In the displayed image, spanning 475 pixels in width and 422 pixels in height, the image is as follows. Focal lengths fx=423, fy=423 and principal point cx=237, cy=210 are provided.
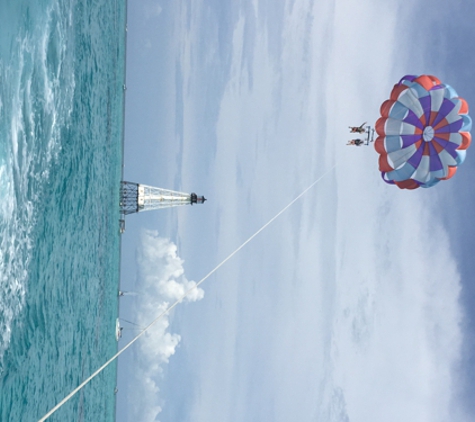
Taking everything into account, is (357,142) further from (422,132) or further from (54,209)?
(54,209)

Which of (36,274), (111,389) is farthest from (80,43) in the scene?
(111,389)

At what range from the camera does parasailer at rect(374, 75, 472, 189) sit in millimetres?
26266

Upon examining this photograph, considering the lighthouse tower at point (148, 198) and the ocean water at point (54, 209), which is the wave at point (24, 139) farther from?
the lighthouse tower at point (148, 198)

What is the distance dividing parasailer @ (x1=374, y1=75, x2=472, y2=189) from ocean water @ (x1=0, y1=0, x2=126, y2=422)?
22.3m

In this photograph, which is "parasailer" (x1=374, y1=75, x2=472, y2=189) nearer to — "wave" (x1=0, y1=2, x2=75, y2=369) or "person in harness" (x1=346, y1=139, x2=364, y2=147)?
"person in harness" (x1=346, y1=139, x2=364, y2=147)

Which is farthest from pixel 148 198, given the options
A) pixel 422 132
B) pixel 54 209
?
pixel 422 132

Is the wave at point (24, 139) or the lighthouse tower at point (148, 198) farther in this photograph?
the lighthouse tower at point (148, 198)

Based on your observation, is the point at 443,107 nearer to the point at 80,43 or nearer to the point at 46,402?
the point at 46,402

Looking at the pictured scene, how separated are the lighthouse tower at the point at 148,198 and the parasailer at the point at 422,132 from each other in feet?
137

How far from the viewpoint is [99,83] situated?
170 feet

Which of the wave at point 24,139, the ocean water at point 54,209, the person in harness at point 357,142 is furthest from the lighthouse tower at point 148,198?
the person in harness at point 357,142

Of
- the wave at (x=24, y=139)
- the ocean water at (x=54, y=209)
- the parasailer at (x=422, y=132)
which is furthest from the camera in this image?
the parasailer at (x=422, y=132)

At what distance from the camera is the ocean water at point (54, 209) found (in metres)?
22.0

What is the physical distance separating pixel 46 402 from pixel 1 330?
Answer: 714 centimetres
